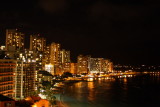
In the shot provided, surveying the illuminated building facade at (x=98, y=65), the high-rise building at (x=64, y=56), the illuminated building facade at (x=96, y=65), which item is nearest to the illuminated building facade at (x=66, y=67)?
the high-rise building at (x=64, y=56)

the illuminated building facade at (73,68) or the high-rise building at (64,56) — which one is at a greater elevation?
the high-rise building at (64,56)

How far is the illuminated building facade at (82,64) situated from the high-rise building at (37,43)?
20457 mm

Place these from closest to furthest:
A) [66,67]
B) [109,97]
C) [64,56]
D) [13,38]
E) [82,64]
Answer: [109,97] < [13,38] < [66,67] < [64,56] < [82,64]

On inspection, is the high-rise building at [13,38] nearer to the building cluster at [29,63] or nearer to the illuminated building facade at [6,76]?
the building cluster at [29,63]

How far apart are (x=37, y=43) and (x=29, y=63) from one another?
38.9 metres

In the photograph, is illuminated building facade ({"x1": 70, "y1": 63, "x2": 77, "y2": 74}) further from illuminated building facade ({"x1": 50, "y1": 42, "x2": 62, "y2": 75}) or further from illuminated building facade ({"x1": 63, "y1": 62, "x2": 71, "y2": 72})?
illuminated building facade ({"x1": 50, "y1": 42, "x2": 62, "y2": 75})

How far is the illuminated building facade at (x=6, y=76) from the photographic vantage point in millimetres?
14257

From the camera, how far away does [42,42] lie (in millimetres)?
57688

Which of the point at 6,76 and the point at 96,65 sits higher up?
the point at 96,65

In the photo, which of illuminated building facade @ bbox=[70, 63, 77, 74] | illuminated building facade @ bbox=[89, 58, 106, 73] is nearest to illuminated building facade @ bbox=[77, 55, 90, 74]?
illuminated building facade @ bbox=[70, 63, 77, 74]

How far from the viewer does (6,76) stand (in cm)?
1491

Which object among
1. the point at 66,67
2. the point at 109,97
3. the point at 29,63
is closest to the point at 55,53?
the point at 66,67

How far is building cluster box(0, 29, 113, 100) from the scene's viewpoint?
15433 mm

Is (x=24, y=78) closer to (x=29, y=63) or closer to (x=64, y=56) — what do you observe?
(x=29, y=63)
